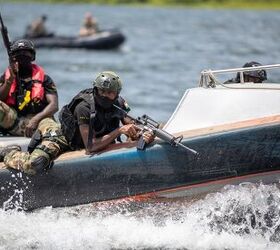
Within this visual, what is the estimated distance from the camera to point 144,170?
302 inches

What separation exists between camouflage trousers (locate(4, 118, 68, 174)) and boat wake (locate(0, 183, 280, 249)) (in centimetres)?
52

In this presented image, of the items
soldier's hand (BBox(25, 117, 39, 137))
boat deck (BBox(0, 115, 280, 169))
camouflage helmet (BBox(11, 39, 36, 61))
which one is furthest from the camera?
soldier's hand (BBox(25, 117, 39, 137))

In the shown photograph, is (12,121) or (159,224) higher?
(12,121)

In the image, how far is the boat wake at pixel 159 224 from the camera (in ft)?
24.7

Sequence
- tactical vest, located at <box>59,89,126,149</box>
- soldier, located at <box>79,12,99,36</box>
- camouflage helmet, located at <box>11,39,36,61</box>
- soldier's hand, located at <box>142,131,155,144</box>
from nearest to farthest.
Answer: soldier's hand, located at <box>142,131,155,144</box> < tactical vest, located at <box>59,89,126,149</box> < camouflage helmet, located at <box>11,39,36,61</box> < soldier, located at <box>79,12,99,36</box>

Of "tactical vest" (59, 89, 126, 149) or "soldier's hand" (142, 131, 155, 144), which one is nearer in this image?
"soldier's hand" (142, 131, 155, 144)

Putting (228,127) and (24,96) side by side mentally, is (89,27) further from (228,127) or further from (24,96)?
(228,127)

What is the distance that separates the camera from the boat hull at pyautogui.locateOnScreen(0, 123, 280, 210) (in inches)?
290

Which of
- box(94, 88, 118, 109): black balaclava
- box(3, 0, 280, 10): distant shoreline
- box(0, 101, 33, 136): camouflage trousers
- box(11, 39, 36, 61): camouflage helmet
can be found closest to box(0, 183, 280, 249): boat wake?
box(94, 88, 118, 109): black balaclava

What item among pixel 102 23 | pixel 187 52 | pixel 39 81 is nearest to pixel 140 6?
pixel 102 23

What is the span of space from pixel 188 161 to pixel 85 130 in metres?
1.08

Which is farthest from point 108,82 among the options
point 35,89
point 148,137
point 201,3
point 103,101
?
point 201,3

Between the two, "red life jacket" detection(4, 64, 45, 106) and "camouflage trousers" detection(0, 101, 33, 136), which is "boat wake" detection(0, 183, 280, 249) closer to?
"camouflage trousers" detection(0, 101, 33, 136)

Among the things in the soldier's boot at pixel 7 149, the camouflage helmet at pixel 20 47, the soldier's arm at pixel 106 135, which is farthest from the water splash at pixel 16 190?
the camouflage helmet at pixel 20 47
